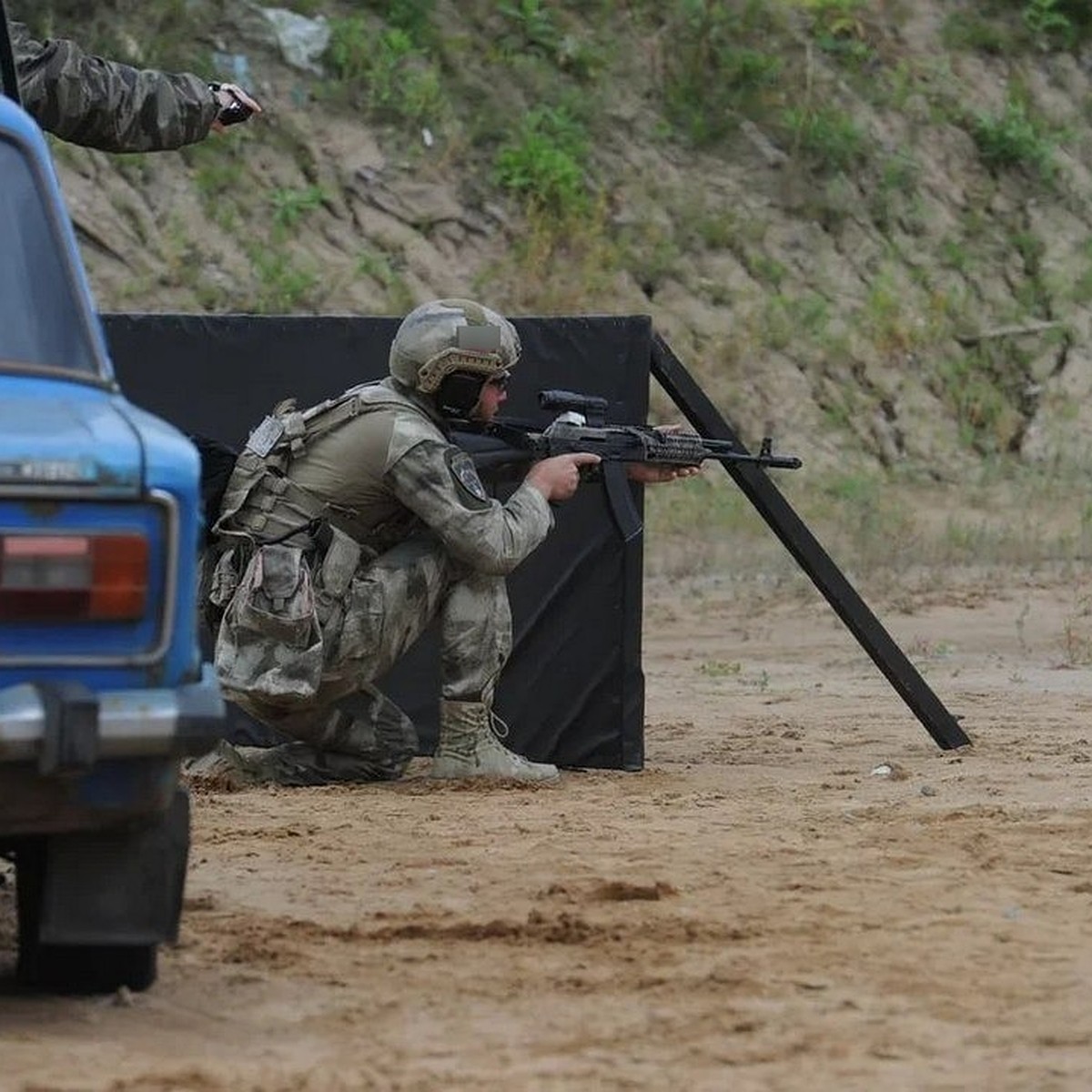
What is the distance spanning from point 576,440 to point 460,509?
546 millimetres

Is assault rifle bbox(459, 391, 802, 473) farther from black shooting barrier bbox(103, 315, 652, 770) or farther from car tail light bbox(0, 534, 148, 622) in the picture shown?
car tail light bbox(0, 534, 148, 622)

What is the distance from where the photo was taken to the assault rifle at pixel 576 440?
25.7 feet

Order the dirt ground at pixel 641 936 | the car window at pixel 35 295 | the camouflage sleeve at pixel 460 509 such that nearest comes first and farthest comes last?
the dirt ground at pixel 641 936, the car window at pixel 35 295, the camouflage sleeve at pixel 460 509

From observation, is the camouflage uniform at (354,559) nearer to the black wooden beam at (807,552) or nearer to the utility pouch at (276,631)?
the utility pouch at (276,631)

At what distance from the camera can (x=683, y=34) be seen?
19547 millimetres

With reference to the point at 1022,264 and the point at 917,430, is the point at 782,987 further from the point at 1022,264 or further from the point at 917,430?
the point at 1022,264

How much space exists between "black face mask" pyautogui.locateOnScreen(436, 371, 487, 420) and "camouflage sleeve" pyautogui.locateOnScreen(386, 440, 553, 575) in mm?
213

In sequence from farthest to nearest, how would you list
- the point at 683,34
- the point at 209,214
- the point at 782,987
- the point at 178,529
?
the point at 683,34
the point at 209,214
the point at 782,987
the point at 178,529

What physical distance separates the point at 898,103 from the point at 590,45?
101 inches

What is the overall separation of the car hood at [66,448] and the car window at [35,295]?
0.28m

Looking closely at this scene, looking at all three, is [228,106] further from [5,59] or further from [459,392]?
[5,59]

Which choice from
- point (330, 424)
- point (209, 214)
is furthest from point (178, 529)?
point (209, 214)

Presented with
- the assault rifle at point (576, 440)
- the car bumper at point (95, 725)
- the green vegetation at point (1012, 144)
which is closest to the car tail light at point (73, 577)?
the car bumper at point (95, 725)

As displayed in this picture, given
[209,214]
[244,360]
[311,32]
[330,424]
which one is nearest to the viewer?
[330,424]
